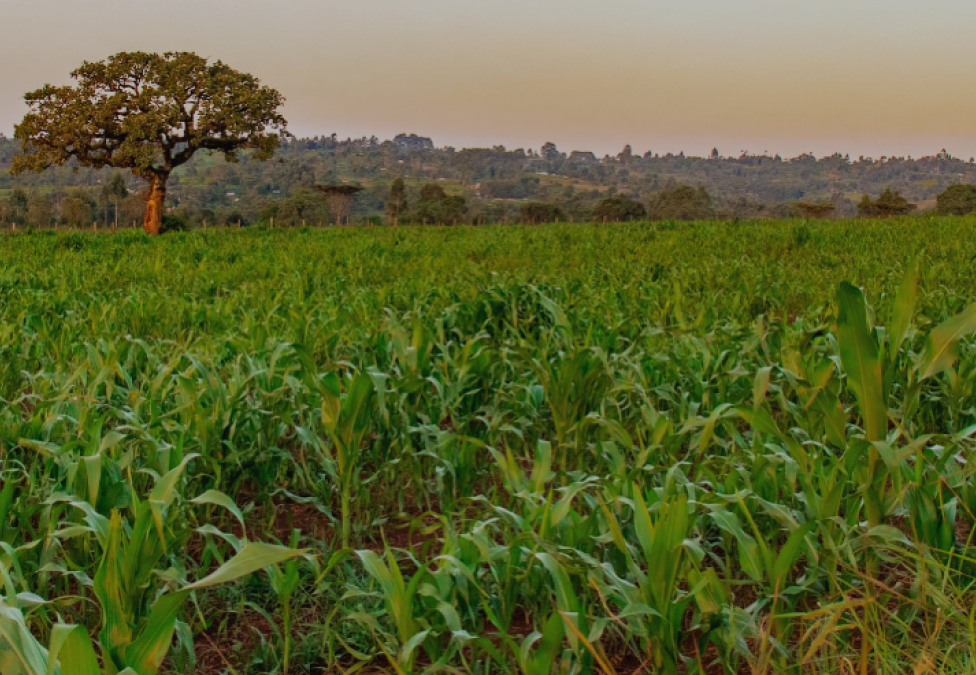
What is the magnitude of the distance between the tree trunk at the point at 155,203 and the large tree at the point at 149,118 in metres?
0.04

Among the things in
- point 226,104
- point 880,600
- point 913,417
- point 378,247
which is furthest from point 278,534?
point 226,104

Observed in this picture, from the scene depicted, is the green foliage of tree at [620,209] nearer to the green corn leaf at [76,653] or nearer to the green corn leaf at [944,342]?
the green corn leaf at [944,342]

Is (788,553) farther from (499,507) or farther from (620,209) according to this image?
(620,209)

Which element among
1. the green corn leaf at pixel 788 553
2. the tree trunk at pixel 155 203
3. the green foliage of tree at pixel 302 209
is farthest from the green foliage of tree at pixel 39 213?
the green corn leaf at pixel 788 553

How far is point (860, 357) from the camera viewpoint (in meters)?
2.31

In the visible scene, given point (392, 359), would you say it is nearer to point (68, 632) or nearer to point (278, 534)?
point (278, 534)

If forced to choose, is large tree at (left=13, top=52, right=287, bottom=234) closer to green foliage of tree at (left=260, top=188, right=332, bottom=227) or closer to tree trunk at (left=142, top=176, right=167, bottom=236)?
tree trunk at (left=142, top=176, right=167, bottom=236)

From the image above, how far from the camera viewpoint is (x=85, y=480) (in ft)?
8.68

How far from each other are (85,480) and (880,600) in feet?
7.89

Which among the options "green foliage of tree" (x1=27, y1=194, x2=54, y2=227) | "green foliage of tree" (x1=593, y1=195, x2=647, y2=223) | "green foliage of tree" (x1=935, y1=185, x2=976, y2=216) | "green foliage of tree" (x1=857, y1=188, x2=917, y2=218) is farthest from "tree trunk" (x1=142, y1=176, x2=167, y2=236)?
"green foliage of tree" (x1=935, y1=185, x2=976, y2=216)

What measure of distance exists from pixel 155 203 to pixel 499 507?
112 feet

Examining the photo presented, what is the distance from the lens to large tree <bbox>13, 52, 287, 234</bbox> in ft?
104

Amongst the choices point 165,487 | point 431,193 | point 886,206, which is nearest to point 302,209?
point 431,193

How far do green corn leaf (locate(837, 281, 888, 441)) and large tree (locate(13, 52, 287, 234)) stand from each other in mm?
32630
